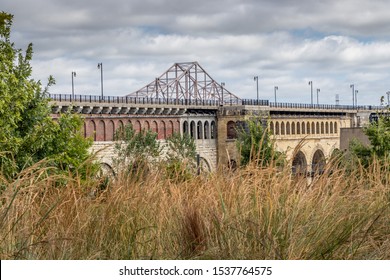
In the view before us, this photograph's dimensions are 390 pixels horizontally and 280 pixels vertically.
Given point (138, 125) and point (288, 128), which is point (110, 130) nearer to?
point (138, 125)

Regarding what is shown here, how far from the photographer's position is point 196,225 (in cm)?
546

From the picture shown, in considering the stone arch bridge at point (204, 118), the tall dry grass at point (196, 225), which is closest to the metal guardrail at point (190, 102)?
the stone arch bridge at point (204, 118)

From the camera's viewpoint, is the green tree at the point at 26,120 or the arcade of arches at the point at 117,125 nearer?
A: the green tree at the point at 26,120

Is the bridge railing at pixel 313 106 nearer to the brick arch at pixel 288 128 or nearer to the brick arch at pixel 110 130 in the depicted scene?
the brick arch at pixel 288 128

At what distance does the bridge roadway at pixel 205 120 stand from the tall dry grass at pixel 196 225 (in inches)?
1696

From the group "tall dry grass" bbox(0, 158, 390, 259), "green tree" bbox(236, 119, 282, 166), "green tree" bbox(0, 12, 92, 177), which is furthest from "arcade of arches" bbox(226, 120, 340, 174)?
"tall dry grass" bbox(0, 158, 390, 259)

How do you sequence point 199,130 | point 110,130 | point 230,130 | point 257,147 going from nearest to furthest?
point 257,147 → point 110,130 → point 199,130 → point 230,130

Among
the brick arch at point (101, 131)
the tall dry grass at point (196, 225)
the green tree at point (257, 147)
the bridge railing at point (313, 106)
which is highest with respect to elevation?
the bridge railing at point (313, 106)

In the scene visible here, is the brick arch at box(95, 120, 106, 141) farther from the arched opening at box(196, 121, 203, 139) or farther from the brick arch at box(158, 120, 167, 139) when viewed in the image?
the arched opening at box(196, 121, 203, 139)

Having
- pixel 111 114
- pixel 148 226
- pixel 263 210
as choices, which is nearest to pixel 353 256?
pixel 263 210

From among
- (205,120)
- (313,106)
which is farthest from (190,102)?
(313,106)

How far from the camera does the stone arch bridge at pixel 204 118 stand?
202 ft

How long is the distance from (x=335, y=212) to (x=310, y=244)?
780mm

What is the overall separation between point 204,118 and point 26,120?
5333 centimetres
